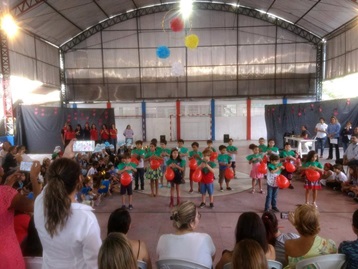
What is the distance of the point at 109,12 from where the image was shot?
15875 millimetres

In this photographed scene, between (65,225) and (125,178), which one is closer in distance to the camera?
(65,225)

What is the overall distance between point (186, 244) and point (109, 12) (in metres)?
16.3

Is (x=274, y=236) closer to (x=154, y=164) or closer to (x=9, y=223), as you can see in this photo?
(x=9, y=223)

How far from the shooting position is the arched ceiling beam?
1652cm

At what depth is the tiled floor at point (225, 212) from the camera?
4188 millimetres

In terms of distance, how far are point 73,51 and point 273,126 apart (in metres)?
12.5

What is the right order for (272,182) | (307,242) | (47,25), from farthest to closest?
1. (47,25)
2. (272,182)
3. (307,242)

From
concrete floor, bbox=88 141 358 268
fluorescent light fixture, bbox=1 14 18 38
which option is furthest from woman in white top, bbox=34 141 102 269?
fluorescent light fixture, bbox=1 14 18 38

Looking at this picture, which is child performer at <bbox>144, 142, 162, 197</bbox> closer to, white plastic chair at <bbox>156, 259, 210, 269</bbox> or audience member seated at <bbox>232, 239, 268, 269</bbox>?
white plastic chair at <bbox>156, 259, 210, 269</bbox>

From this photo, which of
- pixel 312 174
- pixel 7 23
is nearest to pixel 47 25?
pixel 7 23

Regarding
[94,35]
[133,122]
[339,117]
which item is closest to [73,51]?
[94,35]

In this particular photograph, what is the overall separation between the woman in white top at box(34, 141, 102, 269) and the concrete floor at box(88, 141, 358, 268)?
2.17m

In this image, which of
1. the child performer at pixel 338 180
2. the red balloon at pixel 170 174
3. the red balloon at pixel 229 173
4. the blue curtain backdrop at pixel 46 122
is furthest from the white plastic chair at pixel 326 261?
the blue curtain backdrop at pixel 46 122

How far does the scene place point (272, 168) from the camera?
5070mm
